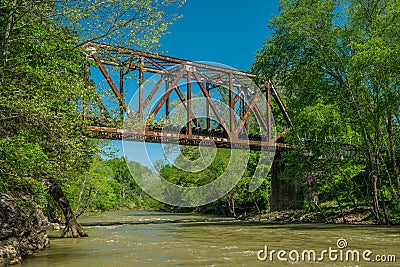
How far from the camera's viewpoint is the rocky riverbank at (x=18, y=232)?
11.0 meters

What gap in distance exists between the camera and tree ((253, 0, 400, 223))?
883 inches

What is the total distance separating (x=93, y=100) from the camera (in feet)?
38.6

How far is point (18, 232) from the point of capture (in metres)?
12.3

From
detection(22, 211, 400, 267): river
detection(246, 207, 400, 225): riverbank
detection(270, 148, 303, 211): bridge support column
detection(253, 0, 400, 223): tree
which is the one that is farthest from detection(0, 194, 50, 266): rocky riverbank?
detection(270, 148, 303, 211): bridge support column

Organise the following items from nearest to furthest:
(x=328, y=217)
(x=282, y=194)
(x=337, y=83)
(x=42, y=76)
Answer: (x=42, y=76) < (x=337, y=83) < (x=328, y=217) < (x=282, y=194)

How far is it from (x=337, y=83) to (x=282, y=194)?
51.8 feet

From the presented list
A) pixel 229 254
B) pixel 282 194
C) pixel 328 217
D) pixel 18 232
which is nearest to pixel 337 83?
pixel 328 217

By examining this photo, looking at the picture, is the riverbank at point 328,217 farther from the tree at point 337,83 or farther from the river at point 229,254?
the river at point 229,254

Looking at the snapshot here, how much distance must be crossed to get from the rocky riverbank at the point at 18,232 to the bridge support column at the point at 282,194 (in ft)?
80.6

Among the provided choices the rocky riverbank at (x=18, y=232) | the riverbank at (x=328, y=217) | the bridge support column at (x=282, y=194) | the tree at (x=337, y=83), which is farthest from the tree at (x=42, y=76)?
the bridge support column at (x=282, y=194)

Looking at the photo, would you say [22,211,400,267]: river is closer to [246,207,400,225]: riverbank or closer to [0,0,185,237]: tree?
[0,0,185,237]: tree

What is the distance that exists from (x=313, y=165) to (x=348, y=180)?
240 cm

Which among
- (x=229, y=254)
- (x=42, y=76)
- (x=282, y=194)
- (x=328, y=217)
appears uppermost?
(x=42, y=76)

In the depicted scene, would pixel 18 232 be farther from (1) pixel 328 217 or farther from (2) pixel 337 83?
(1) pixel 328 217
